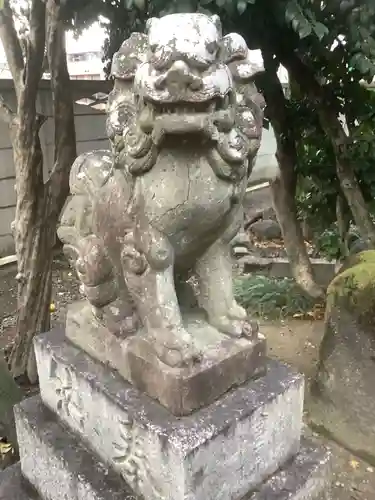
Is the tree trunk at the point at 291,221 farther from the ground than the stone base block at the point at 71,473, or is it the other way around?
the tree trunk at the point at 291,221

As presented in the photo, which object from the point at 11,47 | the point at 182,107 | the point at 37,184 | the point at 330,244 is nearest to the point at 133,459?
the point at 182,107

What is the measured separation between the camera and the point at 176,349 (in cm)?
118

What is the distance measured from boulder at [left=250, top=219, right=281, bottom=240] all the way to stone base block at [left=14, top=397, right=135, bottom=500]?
14.6 feet

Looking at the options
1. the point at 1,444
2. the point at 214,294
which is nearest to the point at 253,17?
the point at 214,294

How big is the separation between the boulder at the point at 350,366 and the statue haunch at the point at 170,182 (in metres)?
1.32

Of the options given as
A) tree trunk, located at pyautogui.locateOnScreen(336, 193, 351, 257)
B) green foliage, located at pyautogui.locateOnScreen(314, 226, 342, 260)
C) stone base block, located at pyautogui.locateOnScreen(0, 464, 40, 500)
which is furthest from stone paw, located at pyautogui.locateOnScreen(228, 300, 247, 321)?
green foliage, located at pyautogui.locateOnScreen(314, 226, 342, 260)

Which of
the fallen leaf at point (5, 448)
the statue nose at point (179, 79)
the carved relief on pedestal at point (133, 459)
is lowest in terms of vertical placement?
the fallen leaf at point (5, 448)

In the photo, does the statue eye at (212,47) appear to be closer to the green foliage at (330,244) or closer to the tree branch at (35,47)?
the tree branch at (35,47)

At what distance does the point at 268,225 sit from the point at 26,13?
3.77m

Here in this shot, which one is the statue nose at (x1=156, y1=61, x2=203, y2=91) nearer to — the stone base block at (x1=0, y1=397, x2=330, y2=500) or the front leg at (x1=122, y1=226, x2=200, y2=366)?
the front leg at (x1=122, y1=226, x2=200, y2=366)

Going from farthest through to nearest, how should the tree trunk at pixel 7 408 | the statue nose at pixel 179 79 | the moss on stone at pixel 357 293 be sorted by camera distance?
the moss on stone at pixel 357 293, the tree trunk at pixel 7 408, the statue nose at pixel 179 79

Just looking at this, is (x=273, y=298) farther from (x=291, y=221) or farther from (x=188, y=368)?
Result: (x=188, y=368)

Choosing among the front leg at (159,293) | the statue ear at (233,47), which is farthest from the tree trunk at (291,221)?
the front leg at (159,293)

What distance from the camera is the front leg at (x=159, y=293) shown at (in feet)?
3.85
